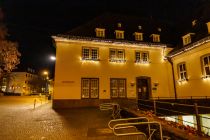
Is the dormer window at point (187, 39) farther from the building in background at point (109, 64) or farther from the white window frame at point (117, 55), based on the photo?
the white window frame at point (117, 55)

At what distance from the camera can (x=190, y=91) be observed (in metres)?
17.2

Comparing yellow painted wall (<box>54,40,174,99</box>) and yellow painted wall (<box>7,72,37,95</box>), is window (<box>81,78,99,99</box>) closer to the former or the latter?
yellow painted wall (<box>54,40,174,99</box>)

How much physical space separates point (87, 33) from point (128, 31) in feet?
18.2

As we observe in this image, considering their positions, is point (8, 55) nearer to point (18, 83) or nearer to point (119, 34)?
point (119, 34)

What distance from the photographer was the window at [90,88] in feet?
59.4

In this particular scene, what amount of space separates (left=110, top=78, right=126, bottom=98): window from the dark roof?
5090mm

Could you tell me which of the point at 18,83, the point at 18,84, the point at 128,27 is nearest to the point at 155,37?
the point at 128,27

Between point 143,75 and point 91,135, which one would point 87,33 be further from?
point 91,135

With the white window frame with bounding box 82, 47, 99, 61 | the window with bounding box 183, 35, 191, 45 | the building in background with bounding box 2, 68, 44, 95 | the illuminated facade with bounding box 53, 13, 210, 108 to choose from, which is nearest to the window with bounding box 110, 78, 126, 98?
the illuminated facade with bounding box 53, 13, 210, 108

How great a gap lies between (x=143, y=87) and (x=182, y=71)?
15.3 feet

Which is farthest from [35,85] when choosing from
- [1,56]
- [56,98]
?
[56,98]

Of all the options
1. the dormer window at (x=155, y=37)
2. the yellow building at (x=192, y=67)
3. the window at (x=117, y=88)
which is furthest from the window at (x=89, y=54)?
the yellow building at (x=192, y=67)

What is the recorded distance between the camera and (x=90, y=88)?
59.8ft

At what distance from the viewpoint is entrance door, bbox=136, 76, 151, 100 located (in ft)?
65.4
